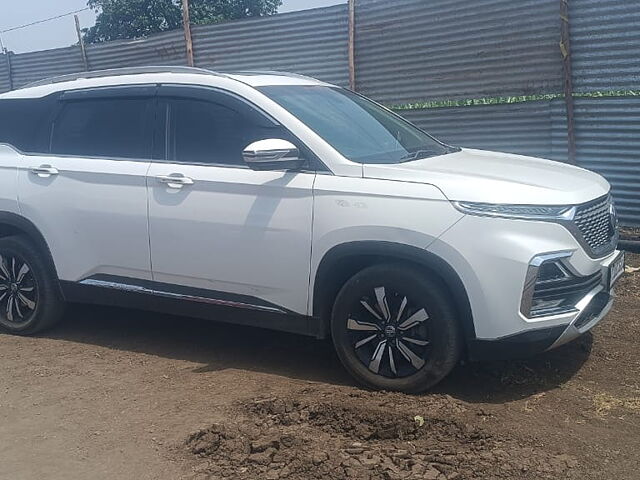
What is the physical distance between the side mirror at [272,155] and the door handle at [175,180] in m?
0.54

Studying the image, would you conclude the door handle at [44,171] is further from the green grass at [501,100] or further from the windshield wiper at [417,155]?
the green grass at [501,100]

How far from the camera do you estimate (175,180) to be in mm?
5133

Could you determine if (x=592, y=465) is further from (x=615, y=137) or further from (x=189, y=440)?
(x=615, y=137)

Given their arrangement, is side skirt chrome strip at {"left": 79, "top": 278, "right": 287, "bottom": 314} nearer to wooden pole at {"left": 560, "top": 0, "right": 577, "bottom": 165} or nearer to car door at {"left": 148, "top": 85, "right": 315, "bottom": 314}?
car door at {"left": 148, "top": 85, "right": 315, "bottom": 314}

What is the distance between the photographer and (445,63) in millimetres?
9500

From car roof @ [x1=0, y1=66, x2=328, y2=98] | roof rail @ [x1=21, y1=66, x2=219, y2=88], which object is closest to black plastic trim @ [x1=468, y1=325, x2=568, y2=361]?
car roof @ [x1=0, y1=66, x2=328, y2=98]

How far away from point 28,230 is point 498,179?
3.51m

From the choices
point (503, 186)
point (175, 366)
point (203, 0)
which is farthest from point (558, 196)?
point (203, 0)

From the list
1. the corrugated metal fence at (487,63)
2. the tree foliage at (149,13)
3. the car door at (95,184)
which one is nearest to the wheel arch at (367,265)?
the car door at (95,184)

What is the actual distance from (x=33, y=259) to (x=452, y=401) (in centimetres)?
332

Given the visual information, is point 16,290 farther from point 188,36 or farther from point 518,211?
point 188,36

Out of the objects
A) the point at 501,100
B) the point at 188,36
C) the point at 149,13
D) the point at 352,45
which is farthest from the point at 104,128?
the point at 149,13

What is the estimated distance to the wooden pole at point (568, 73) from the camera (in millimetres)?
8398

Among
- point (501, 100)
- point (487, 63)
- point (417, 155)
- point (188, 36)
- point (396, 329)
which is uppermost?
point (188, 36)
